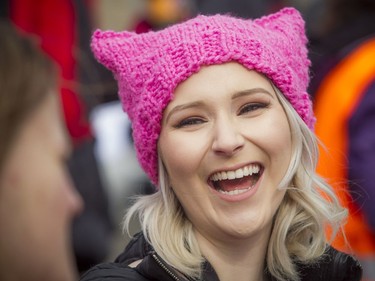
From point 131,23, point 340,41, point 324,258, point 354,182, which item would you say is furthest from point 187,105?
point 131,23

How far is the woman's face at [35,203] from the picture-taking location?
75.6 inches

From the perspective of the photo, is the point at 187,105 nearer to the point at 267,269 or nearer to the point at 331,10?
the point at 267,269

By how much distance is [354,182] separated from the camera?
4.02m

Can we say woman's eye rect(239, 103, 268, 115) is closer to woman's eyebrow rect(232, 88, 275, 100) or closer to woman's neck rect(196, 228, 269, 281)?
woman's eyebrow rect(232, 88, 275, 100)

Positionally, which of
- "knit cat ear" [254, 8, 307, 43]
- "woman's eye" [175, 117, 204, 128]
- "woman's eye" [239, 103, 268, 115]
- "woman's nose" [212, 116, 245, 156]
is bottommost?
"woman's nose" [212, 116, 245, 156]

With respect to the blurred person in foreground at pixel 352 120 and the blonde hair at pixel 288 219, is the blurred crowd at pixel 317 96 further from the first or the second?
the blonde hair at pixel 288 219

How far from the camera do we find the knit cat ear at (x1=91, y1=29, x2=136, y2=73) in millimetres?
3021

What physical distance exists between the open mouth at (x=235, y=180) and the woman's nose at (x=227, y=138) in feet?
0.29

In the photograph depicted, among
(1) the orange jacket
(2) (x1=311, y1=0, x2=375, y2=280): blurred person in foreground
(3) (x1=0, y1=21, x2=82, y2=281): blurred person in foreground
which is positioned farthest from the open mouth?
(1) the orange jacket

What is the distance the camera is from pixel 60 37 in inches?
185

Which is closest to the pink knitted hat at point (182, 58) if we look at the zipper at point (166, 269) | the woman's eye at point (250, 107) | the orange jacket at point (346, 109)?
the woman's eye at point (250, 107)

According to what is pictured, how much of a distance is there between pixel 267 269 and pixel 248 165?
0.40 m

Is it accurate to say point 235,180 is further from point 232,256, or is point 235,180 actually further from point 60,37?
point 60,37

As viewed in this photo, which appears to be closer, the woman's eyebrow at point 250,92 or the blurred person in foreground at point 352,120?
the woman's eyebrow at point 250,92
